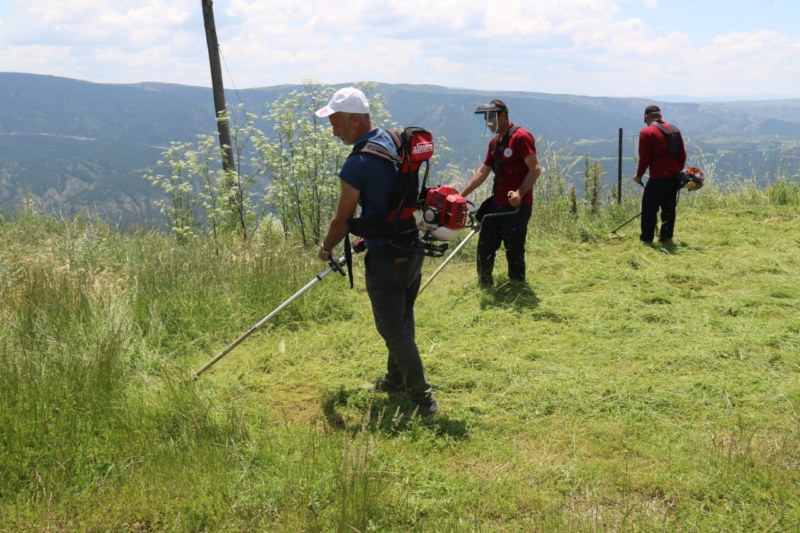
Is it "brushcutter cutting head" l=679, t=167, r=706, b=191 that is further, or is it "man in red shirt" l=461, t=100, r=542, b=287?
"brushcutter cutting head" l=679, t=167, r=706, b=191

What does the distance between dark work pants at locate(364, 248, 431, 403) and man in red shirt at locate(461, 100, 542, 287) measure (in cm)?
267

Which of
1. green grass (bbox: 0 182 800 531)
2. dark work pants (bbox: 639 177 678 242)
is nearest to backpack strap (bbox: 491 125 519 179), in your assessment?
green grass (bbox: 0 182 800 531)

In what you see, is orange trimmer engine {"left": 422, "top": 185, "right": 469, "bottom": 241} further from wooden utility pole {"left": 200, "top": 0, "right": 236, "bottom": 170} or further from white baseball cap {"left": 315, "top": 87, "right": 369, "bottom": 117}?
wooden utility pole {"left": 200, "top": 0, "right": 236, "bottom": 170}

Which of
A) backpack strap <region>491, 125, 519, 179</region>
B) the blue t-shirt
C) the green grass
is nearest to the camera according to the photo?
the green grass

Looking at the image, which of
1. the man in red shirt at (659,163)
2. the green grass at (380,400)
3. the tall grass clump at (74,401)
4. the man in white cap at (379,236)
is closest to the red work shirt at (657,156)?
the man in red shirt at (659,163)

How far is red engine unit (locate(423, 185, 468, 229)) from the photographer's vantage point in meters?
3.95

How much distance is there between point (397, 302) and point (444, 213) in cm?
64

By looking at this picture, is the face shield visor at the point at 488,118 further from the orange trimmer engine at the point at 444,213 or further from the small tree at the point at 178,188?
the small tree at the point at 178,188

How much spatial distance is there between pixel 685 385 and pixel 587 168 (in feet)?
23.7

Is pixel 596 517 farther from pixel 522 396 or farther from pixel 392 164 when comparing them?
pixel 392 164

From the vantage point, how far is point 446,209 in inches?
156

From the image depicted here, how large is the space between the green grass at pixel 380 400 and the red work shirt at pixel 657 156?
4.69 feet

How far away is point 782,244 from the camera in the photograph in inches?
334

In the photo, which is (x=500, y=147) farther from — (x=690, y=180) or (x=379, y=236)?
(x=690, y=180)
